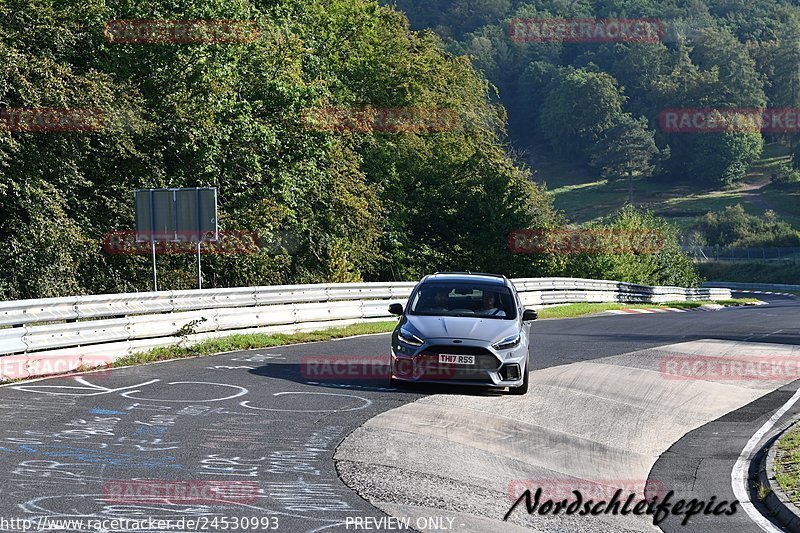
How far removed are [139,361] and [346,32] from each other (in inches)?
1375

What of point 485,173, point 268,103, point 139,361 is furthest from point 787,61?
point 139,361

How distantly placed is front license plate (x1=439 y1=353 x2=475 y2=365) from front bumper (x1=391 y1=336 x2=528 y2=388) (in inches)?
1.2

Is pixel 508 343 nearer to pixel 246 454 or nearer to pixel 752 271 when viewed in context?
pixel 246 454

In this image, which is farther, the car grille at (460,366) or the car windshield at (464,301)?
the car windshield at (464,301)

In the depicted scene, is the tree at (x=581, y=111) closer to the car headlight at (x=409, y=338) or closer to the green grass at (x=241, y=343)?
the green grass at (x=241, y=343)

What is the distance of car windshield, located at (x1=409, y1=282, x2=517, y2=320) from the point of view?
47.0 ft

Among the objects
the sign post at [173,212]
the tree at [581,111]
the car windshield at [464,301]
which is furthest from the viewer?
the tree at [581,111]

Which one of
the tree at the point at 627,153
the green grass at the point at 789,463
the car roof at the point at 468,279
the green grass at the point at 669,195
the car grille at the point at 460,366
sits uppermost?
the tree at the point at 627,153

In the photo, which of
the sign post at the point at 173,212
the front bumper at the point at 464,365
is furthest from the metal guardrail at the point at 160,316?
the front bumper at the point at 464,365

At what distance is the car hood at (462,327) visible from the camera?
43.9ft

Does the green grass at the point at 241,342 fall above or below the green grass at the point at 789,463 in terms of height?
above

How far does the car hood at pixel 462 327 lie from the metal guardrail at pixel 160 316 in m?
4.92

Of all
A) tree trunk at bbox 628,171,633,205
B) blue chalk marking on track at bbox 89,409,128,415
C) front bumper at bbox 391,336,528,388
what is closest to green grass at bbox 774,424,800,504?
front bumper at bbox 391,336,528,388

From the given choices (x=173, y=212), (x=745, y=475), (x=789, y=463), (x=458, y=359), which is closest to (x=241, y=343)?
(x=173, y=212)
